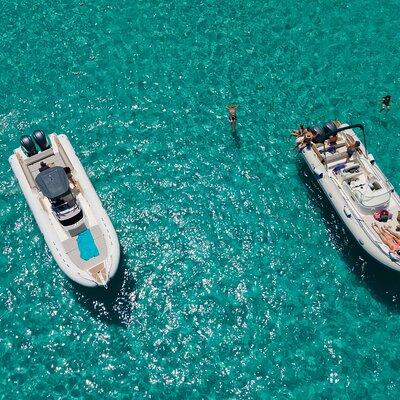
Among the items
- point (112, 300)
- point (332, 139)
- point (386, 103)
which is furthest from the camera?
point (386, 103)

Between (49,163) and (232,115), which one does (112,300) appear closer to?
(49,163)

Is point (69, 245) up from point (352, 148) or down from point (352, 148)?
up

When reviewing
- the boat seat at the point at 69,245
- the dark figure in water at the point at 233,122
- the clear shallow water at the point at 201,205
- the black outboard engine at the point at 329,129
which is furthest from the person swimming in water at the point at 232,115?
the boat seat at the point at 69,245

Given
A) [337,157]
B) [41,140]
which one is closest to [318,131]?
[337,157]

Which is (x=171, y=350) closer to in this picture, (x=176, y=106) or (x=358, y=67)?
(x=176, y=106)

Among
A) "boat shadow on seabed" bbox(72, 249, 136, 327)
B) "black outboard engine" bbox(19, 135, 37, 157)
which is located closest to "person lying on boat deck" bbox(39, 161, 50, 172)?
"black outboard engine" bbox(19, 135, 37, 157)

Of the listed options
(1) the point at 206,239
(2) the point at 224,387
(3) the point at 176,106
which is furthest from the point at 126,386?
(3) the point at 176,106
